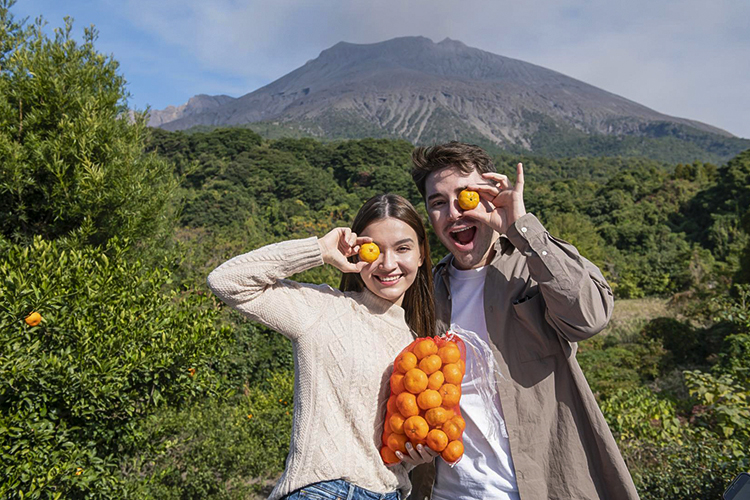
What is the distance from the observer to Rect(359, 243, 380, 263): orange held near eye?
1.92m

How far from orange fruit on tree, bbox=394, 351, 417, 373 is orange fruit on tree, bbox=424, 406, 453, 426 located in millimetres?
166

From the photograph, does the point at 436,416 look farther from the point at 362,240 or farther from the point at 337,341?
the point at 362,240

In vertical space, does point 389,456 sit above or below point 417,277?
below

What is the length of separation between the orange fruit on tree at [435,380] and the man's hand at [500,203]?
623 mm

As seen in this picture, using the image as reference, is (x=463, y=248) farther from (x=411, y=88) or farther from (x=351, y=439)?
(x=411, y=88)

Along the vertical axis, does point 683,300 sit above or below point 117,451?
below

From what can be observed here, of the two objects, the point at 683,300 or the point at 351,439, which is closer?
the point at 351,439

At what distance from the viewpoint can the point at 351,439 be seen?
1719mm

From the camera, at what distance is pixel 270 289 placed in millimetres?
1816

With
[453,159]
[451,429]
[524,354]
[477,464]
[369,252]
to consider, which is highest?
[453,159]

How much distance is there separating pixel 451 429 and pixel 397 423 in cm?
20

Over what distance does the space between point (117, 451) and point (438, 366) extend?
2.48 m

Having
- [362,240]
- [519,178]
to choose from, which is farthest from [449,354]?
[519,178]

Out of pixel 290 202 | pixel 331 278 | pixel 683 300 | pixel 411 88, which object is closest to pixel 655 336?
pixel 683 300
